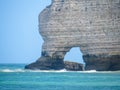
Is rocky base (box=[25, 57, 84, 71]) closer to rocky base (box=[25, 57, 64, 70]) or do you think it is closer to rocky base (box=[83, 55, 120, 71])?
rocky base (box=[25, 57, 64, 70])

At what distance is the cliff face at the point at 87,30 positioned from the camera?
64312 mm

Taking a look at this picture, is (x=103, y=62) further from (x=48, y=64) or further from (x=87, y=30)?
(x=48, y=64)

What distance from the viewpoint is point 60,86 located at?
43438 millimetres

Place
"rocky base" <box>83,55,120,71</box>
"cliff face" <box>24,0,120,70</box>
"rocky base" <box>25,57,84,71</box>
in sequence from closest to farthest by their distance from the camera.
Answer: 1. "rocky base" <box>83,55,120,71</box>
2. "cliff face" <box>24,0,120,70</box>
3. "rocky base" <box>25,57,84,71</box>

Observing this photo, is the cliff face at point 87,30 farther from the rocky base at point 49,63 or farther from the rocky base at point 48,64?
the rocky base at point 48,64

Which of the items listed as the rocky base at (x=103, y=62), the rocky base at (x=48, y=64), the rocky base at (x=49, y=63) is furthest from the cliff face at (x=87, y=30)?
the rocky base at (x=48, y=64)

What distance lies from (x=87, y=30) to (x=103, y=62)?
406cm

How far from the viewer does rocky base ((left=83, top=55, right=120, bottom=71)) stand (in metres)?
63.4

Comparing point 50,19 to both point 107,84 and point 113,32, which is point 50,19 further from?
point 107,84

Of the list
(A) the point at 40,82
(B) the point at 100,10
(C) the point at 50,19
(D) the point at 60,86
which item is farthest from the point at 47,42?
(D) the point at 60,86

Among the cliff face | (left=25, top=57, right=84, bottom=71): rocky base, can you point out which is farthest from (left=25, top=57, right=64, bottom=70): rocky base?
the cliff face

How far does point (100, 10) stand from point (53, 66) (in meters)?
7.69

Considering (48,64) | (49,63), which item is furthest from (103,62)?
(48,64)

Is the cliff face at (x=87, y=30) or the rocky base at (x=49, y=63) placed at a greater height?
the cliff face at (x=87, y=30)
